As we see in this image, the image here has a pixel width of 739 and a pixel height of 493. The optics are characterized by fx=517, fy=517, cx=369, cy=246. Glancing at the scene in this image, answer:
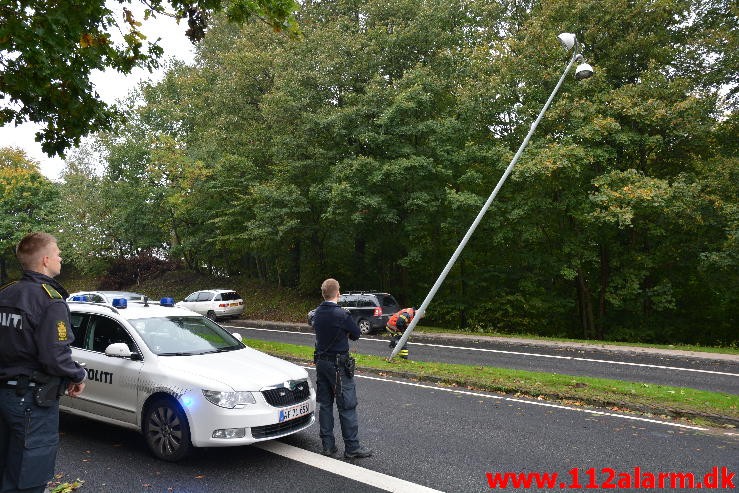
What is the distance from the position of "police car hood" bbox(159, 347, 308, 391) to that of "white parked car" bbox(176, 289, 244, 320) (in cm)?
→ 2111

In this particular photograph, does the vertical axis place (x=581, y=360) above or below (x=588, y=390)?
below

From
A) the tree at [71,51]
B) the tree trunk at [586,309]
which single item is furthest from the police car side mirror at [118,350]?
the tree trunk at [586,309]

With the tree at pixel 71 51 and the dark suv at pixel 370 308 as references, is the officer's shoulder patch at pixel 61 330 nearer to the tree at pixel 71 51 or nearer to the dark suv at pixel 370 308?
the tree at pixel 71 51

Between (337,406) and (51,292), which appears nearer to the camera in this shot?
(51,292)

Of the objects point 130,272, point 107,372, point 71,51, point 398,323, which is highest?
point 71,51

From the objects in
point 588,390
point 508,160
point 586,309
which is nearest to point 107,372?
point 588,390

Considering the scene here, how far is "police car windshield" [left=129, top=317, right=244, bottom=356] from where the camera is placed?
598 cm

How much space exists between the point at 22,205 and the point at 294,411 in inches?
1972

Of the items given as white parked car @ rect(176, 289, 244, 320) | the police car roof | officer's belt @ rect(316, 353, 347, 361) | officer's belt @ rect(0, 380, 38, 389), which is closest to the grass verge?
officer's belt @ rect(316, 353, 347, 361)

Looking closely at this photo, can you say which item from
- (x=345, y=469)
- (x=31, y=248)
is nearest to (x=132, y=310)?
(x=31, y=248)

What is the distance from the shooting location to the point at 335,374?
573cm

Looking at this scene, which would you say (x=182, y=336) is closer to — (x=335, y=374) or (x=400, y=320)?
(x=335, y=374)

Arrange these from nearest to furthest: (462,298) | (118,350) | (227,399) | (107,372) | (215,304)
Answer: (227,399) → (118,350) → (107,372) → (462,298) → (215,304)

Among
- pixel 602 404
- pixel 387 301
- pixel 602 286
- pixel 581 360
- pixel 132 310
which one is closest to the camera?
pixel 132 310
